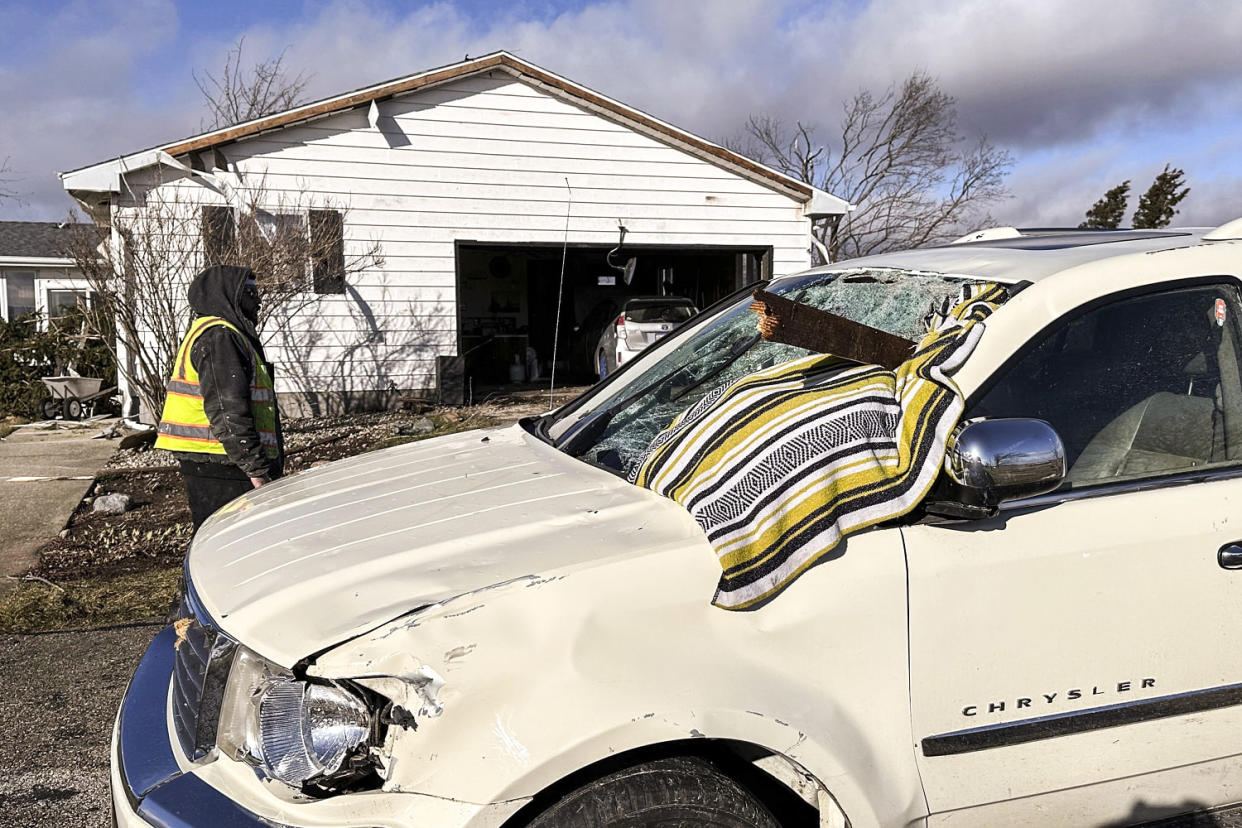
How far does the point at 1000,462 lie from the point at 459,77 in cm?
1279

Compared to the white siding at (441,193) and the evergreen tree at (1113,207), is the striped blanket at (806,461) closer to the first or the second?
the white siding at (441,193)

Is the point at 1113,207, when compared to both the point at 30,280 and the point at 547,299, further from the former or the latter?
the point at 30,280

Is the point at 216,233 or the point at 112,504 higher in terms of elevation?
the point at 216,233

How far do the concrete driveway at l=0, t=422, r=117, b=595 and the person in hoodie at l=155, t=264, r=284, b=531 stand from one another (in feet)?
6.46

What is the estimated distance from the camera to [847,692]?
1.91 metres

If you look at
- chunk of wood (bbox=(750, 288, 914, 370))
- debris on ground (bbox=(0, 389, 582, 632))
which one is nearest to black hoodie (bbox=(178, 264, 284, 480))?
debris on ground (bbox=(0, 389, 582, 632))

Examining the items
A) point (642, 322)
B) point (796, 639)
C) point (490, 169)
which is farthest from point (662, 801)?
point (642, 322)

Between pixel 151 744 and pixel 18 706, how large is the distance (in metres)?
2.44

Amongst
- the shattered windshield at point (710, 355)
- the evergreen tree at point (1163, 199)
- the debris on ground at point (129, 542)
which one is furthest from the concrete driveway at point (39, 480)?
the evergreen tree at point (1163, 199)

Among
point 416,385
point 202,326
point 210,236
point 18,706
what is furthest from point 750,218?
point 18,706

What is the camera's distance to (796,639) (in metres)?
1.88

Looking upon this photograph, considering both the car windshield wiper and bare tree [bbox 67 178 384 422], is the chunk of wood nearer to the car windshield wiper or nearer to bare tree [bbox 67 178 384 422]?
the car windshield wiper

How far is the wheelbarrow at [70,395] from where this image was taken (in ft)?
43.9

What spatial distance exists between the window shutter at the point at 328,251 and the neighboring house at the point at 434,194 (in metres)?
0.02
